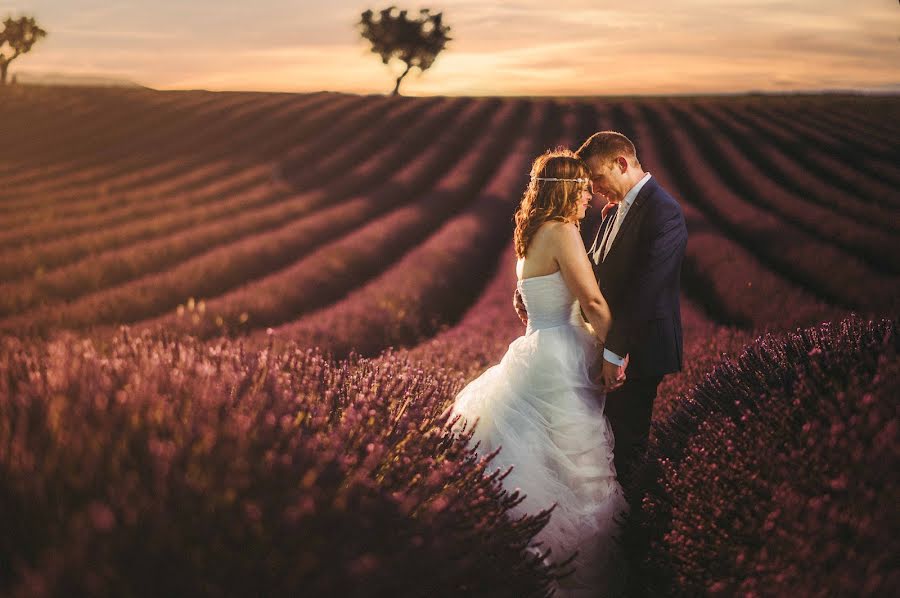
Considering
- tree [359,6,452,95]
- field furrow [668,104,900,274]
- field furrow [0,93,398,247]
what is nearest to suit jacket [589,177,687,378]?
field furrow [668,104,900,274]

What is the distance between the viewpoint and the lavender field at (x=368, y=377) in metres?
1.41

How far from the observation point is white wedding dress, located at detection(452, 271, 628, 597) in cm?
275

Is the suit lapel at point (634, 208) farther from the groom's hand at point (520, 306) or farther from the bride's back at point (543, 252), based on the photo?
the groom's hand at point (520, 306)

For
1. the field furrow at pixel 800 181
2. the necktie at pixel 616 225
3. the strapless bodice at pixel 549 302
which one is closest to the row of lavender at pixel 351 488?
the strapless bodice at pixel 549 302

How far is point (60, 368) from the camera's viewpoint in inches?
70.1

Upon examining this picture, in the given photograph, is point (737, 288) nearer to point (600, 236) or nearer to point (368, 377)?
point (600, 236)

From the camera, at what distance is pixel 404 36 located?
3975 cm

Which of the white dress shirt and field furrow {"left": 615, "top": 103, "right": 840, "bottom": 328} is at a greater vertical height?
the white dress shirt

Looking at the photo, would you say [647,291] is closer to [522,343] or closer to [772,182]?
[522,343]

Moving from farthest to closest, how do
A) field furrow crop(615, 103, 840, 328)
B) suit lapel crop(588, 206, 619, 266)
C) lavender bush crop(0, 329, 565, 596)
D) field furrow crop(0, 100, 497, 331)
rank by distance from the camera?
field furrow crop(0, 100, 497, 331)
field furrow crop(615, 103, 840, 328)
suit lapel crop(588, 206, 619, 266)
lavender bush crop(0, 329, 565, 596)

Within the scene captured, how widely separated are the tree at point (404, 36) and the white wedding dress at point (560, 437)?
40362 mm

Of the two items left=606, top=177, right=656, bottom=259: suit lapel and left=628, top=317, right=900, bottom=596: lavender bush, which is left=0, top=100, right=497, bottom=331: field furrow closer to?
left=606, top=177, right=656, bottom=259: suit lapel

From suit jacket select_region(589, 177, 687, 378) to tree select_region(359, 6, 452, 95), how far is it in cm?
4029

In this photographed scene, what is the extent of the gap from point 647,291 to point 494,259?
8784 millimetres
